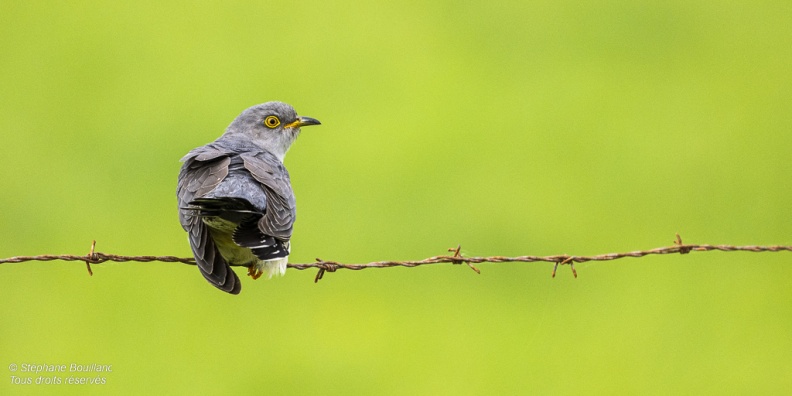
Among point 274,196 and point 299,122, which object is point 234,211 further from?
point 299,122

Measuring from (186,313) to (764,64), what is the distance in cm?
924

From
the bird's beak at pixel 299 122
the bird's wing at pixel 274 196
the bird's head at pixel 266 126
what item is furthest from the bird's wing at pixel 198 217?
the bird's beak at pixel 299 122

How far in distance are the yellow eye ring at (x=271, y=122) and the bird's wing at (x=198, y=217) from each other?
120cm

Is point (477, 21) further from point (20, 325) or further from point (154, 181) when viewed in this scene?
point (20, 325)

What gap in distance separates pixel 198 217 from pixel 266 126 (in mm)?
1871

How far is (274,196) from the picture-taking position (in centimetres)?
508
